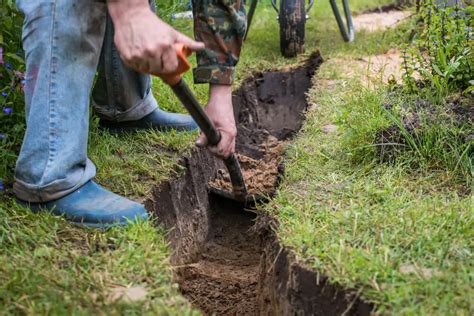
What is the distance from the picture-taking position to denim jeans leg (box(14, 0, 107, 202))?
2020 mm

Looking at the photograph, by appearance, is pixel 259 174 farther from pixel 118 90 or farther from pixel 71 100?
pixel 71 100

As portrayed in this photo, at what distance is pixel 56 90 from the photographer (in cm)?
203

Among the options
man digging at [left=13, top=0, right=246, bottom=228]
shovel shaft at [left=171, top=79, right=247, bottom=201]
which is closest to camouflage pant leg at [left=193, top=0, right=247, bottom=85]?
man digging at [left=13, top=0, right=246, bottom=228]

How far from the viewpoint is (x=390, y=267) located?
181 cm

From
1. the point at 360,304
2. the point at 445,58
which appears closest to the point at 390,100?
the point at 445,58

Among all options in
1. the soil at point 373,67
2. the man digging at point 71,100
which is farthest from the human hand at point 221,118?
the soil at point 373,67

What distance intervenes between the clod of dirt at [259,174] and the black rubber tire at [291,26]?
127cm

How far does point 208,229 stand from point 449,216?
47.6 inches

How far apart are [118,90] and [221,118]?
2.38 ft

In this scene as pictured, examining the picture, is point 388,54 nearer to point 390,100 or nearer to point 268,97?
point 268,97

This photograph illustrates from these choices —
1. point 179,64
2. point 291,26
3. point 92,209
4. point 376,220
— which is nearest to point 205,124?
point 179,64

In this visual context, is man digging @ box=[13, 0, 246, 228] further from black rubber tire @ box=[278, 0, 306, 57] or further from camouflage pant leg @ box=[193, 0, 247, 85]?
black rubber tire @ box=[278, 0, 306, 57]

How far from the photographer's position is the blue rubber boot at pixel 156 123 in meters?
2.95

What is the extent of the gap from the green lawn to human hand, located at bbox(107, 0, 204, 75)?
1.86 ft
